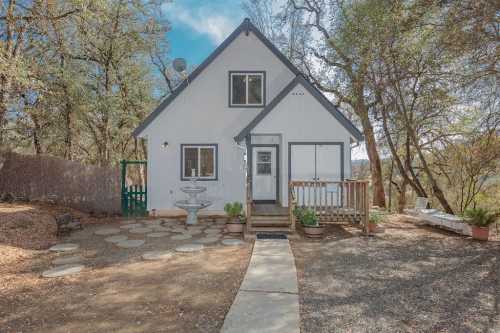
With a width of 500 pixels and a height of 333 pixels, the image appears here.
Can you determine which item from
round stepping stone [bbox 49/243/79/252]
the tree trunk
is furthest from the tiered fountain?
the tree trunk

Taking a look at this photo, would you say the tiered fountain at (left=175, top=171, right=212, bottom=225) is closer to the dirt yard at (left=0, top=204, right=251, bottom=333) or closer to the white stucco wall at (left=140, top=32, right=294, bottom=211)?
the white stucco wall at (left=140, top=32, right=294, bottom=211)

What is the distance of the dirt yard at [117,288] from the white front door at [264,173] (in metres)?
4.00

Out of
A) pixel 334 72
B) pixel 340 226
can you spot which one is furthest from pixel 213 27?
pixel 340 226

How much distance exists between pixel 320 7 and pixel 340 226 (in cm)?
1325

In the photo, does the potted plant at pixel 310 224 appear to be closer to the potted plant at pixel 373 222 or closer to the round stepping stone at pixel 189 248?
the potted plant at pixel 373 222

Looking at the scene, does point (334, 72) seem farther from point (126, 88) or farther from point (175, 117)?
point (126, 88)

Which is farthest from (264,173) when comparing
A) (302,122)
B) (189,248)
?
(189,248)

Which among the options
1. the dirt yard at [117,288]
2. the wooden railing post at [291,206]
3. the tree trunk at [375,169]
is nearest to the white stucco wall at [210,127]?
the wooden railing post at [291,206]

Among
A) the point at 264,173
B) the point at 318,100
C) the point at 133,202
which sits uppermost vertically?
the point at 318,100

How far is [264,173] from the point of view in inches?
426

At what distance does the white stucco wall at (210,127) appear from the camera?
10.8 meters

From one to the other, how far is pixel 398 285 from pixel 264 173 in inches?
260

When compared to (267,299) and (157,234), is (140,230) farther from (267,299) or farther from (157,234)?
(267,299)

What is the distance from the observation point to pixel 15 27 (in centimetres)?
1049
